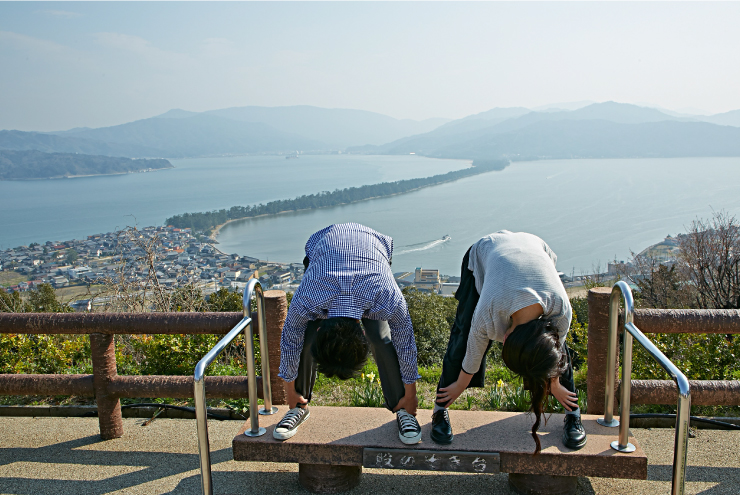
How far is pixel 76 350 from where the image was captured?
4.76m

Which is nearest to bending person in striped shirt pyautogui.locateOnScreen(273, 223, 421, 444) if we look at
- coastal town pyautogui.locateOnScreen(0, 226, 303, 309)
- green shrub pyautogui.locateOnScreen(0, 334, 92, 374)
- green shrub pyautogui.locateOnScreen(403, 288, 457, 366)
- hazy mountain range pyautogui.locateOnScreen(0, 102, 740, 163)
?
green shrub pyautogui.locateOnScreen(0, 334, 92, 374)

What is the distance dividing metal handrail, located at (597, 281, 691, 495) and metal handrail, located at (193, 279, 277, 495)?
1667 mm

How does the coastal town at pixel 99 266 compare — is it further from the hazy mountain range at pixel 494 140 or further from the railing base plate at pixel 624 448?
the hazy mountain range at pixel 494 140

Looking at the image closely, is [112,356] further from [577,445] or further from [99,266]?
[99,266]

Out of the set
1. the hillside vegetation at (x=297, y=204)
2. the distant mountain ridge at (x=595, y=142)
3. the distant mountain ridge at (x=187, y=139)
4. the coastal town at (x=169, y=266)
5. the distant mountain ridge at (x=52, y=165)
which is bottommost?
the coastal town at (x=169, y=266)

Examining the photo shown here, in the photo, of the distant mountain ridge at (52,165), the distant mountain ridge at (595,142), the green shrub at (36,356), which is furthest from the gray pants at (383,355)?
the distant mountain ridge at (595,142)

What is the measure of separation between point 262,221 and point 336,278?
61.0 meters

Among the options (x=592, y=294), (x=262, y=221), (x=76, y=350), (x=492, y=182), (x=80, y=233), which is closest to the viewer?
(x=592, y=294)

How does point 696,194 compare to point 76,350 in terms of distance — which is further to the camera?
point 696,194

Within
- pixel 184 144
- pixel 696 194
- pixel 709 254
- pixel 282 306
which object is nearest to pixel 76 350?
pixel 282 306

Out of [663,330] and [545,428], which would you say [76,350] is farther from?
[663,330]

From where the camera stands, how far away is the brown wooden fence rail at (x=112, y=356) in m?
2.95

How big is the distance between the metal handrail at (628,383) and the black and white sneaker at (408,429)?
2.88ft

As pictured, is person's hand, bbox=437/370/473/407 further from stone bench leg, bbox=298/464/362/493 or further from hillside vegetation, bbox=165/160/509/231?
hillside vegetation, bbox=165/160/509/231
